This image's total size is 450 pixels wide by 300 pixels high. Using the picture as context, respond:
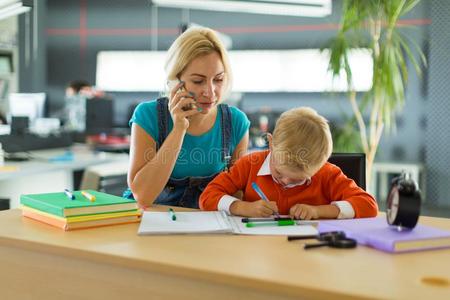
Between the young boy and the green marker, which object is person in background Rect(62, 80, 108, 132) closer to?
the young boy

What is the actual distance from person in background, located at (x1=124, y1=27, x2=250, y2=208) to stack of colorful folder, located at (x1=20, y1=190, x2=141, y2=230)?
31 cm

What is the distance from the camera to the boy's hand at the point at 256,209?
1486 millimetres

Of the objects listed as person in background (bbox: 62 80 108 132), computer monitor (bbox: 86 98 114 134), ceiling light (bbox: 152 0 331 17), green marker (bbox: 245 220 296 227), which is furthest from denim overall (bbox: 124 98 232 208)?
person in background (bbox: 62 80 108 132)

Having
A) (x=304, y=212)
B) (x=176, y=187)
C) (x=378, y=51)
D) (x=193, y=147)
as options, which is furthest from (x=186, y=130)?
(x=378, y=51)

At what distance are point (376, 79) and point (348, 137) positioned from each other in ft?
3.09

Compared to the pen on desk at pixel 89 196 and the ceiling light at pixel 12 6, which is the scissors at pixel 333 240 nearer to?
the pen on desk at pixel 89 196

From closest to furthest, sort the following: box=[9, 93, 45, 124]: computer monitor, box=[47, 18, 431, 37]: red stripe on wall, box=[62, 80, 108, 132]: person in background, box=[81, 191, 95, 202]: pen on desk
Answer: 1. box=[81, 191, 95, 202]: pen on desk
2. box=[9, 93, 45, 124]: computer monitor
3. box=[62, 80, 108, 132]: person in background
4. box=[47, 18, 431, 37]: red stripe on wall

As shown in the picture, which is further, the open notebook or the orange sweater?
the orange sweater

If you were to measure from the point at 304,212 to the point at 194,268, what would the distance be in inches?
21.5

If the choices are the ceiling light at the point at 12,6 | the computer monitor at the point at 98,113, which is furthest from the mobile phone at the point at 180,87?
the computer monitor at the point at 98,113

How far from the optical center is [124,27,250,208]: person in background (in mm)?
1756

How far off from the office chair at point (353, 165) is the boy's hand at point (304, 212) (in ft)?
1.38

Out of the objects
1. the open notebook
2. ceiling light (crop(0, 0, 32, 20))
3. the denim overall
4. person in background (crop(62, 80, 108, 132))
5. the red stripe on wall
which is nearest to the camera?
the open notebook

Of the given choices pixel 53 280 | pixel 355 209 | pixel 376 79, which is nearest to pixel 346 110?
pixel 376 79
